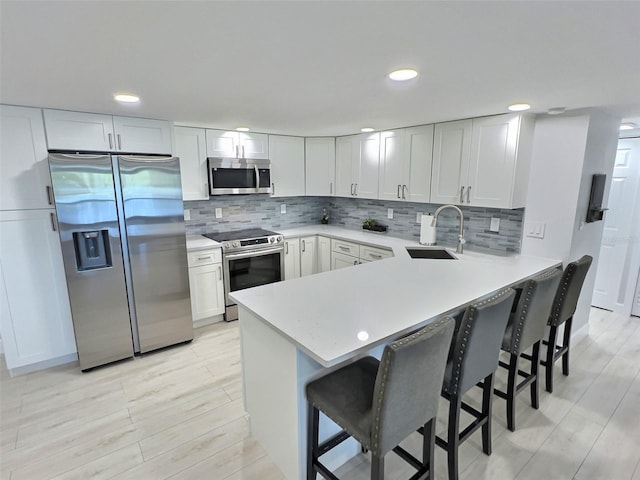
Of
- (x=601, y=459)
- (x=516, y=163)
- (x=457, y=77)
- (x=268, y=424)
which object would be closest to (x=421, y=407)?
(x=268, y=424)

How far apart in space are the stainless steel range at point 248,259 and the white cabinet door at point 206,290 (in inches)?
2.9

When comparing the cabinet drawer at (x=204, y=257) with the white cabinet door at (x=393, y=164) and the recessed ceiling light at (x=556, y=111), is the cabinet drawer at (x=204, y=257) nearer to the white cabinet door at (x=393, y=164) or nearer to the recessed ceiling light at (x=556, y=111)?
the white cabinet door at (x=393, y=164)

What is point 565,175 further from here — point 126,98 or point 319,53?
point 126,98

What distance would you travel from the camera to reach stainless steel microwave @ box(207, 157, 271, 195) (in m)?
3.55

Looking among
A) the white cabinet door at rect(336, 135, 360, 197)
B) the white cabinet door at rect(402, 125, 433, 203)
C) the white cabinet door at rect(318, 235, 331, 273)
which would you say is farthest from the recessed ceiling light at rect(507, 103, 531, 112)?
the white cabinet door at rect(318, 235, 331, 273)

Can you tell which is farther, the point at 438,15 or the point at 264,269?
the point at 264,269

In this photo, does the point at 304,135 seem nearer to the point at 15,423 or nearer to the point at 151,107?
the point at 151,107

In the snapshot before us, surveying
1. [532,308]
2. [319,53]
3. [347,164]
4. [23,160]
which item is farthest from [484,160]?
[23,160]

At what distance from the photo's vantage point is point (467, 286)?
2094 mm

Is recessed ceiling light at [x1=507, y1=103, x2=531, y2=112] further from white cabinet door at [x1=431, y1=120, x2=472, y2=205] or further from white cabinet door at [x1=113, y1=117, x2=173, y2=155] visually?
white cabinet door at [x1=113, y1=117, x2=173, y2=155]

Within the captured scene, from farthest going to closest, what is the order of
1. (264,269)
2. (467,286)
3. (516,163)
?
(264,269) < (516,163) < (467,286)

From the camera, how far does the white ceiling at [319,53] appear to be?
104 centimetres

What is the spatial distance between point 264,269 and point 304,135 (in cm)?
179

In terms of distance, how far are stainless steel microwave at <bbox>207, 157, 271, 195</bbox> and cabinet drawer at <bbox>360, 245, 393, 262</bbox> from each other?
136 centimetres
